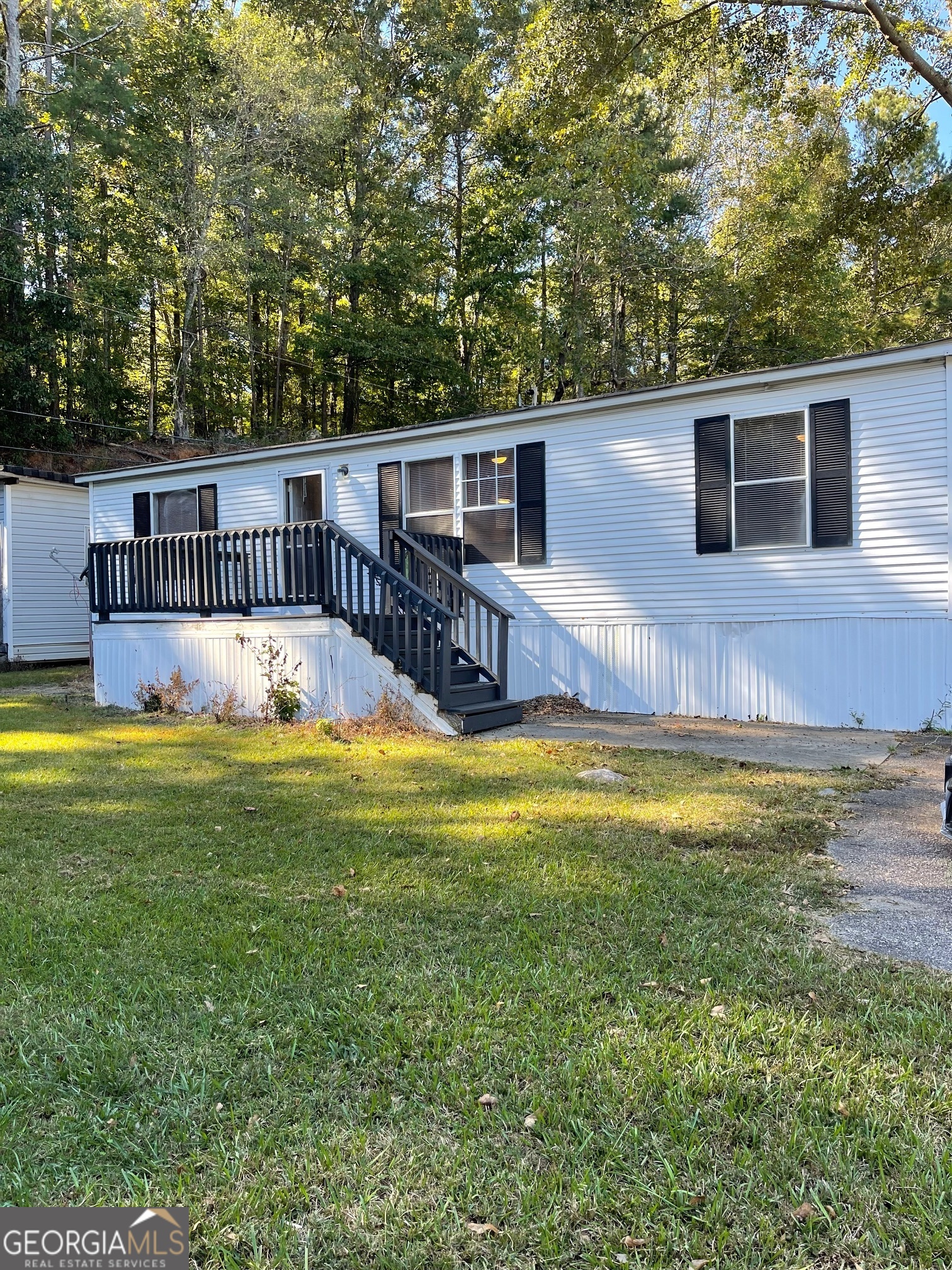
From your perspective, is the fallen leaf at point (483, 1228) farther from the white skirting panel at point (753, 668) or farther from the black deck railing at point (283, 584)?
the white skirting panel at point (753, 668)

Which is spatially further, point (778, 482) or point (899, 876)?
point (778, 482)

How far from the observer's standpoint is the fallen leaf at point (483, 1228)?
59.6 inches

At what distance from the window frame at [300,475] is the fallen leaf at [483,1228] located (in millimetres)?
10157

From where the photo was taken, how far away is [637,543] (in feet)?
30.6

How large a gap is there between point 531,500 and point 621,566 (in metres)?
1.42

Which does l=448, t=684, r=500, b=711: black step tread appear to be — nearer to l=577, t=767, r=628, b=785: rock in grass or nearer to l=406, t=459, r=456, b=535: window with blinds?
l=577, t=767, r=628, b=785: rock in grass

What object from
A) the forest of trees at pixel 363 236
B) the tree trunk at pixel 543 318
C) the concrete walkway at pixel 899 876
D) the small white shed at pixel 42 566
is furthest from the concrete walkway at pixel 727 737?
the tree trunk at pixel 543 318

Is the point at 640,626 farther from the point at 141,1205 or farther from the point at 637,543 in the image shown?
the point at 141,1205

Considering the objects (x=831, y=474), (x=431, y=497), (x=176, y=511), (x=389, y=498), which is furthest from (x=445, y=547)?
(x=176, y=511)

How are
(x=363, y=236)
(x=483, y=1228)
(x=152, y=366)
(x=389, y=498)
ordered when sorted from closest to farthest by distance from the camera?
1. (x=483, y=1228)
2. (x=389, y=498)
3. (x=363, y=236)
4. (x=152, y=366)

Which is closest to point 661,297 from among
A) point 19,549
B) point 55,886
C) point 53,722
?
point 19,549

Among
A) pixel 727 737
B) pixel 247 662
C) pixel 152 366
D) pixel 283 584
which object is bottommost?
pixel 727 737

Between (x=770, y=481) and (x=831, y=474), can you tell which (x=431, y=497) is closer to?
(x=770, y=481)

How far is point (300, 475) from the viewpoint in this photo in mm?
11555
